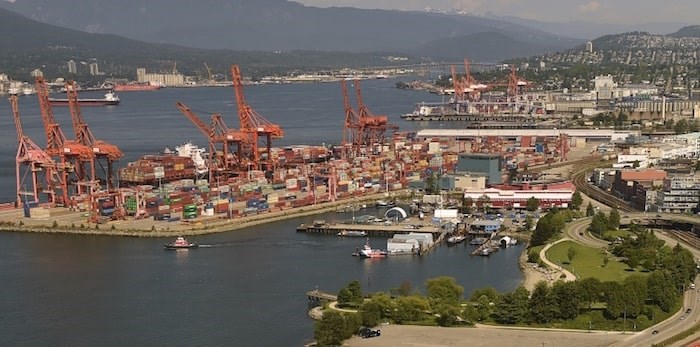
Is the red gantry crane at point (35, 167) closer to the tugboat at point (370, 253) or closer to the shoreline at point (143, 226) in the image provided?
the shoreline at point (143, 226)

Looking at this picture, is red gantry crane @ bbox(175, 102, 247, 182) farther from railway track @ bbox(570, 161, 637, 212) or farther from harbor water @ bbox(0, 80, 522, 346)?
railway track @ bbox(570, 161, 637, 212)

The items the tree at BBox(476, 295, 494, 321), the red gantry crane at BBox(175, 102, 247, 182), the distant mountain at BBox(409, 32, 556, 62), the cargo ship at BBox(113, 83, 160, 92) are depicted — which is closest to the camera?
the tree at BBox(476, 295, 494, 321)

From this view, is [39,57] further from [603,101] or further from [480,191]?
[480,191]

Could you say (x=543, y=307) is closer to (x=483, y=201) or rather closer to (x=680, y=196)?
(x=680, y=196)

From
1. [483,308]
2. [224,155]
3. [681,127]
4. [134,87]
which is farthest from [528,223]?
[134,87]

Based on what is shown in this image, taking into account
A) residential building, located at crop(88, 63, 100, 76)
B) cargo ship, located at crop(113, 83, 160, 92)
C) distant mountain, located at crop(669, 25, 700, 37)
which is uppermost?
distant mountain, located at crop(669, 25, 700, 37)

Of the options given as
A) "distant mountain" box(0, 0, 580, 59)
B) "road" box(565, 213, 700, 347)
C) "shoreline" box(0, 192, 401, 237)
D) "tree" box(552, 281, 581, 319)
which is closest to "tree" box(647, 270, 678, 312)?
"road" box(565, 213, 700, 347)

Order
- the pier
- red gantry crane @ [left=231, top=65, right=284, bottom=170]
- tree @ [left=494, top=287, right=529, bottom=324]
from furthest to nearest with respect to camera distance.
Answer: red gantry crane @ [left=231, top=65, right=284, bottom=170] → the pier → tree @ [left=494, top=287, right=529, bottom=324]
